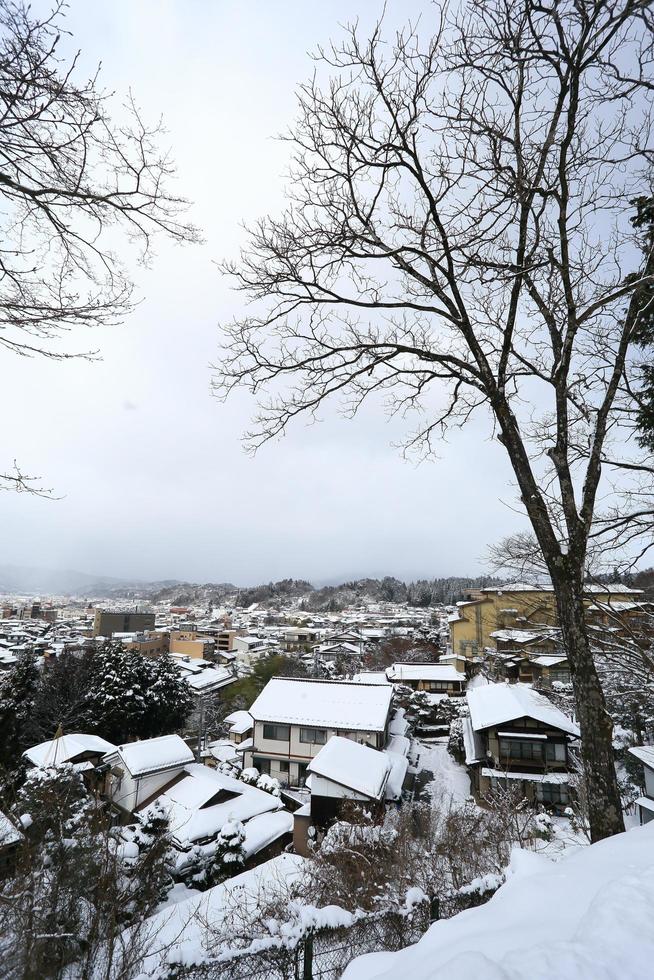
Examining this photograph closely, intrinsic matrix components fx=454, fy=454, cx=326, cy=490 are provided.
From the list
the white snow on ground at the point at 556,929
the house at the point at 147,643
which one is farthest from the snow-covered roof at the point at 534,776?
the house at the point at 147,643

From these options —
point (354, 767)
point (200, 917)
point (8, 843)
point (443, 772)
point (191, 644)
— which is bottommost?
point (191, 644)

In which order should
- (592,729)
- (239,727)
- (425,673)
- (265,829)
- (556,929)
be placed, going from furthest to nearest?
(425,673) < (239,727) < (265,829) < (592,729) < (556,929)

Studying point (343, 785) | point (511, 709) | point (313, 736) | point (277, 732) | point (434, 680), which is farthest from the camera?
point (434, 680)

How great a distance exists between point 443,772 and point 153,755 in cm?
1200

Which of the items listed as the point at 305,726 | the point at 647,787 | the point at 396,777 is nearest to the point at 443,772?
the point at 396,777

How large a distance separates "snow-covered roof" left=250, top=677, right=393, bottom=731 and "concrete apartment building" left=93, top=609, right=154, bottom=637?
5489 centimetres

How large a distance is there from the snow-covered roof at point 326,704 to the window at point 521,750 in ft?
15.8

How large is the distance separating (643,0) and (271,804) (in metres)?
18.1

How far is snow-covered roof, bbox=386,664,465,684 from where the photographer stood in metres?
33.6

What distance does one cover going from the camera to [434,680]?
33.6 metres

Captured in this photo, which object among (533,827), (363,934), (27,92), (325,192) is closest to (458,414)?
(325,192)

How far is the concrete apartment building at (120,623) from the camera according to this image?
223 ft

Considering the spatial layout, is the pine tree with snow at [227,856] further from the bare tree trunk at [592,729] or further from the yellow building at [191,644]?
the yellow building at [191,644]

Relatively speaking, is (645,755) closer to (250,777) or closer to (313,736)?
(250,777)
